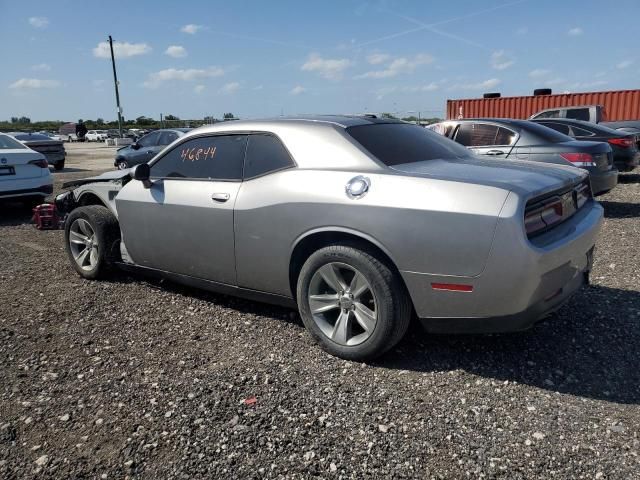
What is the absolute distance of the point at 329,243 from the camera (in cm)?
329

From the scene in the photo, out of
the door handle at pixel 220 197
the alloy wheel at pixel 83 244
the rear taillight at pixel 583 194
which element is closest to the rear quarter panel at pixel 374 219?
the door handle at pixel 220 197

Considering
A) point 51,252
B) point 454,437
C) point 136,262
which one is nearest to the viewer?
point 454,437

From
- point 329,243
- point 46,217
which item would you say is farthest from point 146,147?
point 329,243

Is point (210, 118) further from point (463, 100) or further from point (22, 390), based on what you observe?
point (22, 390)

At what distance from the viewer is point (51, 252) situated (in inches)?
248

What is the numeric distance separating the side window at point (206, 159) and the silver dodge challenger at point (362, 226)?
0.01 meters

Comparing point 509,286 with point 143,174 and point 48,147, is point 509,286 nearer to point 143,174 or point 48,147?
point 143,174

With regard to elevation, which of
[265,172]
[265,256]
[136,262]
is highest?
[265,172]

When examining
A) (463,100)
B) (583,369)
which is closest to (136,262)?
(583,369)

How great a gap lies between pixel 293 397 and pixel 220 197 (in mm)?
1563

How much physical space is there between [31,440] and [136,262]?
7.11 ft

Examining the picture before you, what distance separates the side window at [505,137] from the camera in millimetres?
7797

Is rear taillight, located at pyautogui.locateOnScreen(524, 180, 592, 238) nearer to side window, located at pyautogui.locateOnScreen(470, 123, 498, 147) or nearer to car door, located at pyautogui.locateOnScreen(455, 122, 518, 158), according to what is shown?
car door, located at pyautogui.locateOnScreen(455, 122, 518, 158)

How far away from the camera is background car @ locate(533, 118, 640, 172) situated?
963 cm
